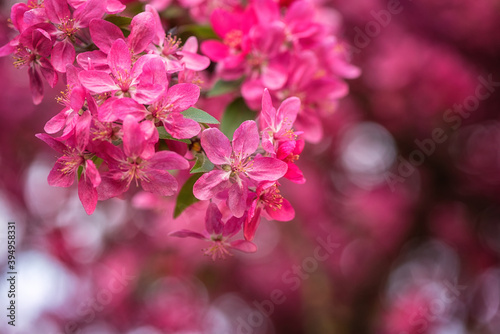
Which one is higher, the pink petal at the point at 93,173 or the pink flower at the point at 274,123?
the pink flower at the point at 274,123

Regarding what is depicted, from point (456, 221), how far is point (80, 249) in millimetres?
2363

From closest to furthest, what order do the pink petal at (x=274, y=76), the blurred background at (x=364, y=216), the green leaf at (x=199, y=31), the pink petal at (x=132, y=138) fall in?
the pink petal at (x=132, y=138) < the pink petal at (x=274, y=76) < the green leaf at (x=199, y=31) < the blurred background at (x=364, y=216)

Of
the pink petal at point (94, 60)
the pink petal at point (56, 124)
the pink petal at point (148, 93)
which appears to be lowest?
the pink petal at point (56, 124)

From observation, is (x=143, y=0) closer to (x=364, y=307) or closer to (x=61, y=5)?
(x=61, y=5)

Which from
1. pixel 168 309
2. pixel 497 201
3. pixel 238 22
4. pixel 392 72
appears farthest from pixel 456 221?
pixel 238 22

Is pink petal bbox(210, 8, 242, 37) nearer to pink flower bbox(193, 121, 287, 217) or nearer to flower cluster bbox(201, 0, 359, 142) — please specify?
flower cluster bbox(201, 0, 359, 142)

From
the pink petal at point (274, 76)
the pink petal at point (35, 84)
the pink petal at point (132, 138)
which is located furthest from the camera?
the pink petal at point (274, 76)

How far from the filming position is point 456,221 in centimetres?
292

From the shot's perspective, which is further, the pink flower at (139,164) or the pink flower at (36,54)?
the pink flower at (36,54)

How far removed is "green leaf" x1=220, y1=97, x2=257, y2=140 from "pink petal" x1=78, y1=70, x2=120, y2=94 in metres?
0.37

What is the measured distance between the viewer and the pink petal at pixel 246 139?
2.82 feet

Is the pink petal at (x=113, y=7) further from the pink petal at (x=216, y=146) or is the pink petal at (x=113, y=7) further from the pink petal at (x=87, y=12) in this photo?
the pink petal at (x=216, y=146)

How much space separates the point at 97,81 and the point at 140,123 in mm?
107

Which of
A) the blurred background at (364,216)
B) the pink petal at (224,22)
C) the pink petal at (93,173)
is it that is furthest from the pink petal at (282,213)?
the blurred background at (364,216)
